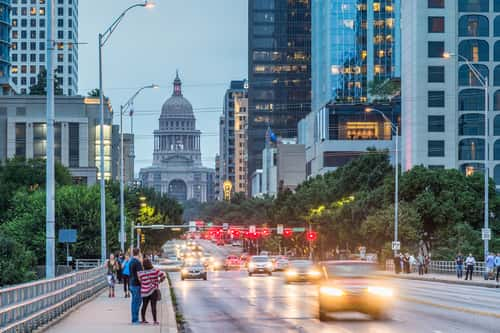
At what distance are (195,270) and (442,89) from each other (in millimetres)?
55766

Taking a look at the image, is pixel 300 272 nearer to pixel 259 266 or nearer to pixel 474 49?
pixel 259 266

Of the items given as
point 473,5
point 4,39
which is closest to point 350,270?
point 473,5

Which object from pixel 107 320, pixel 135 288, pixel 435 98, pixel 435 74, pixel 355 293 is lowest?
pixel 107 320

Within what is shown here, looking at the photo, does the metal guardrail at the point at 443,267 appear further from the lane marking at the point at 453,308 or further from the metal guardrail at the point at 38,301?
the metal guardrail at the point at 38,301

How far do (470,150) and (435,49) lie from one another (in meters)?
12.0

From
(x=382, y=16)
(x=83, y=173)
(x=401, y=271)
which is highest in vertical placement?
(x=382, y=16)

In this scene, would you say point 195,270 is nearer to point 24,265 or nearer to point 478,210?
point 24,265

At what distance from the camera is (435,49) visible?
11319 cm

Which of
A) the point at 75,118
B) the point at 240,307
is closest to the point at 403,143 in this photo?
the point at 75,118

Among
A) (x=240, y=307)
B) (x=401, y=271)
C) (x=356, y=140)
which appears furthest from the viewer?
(x=356, y=140)

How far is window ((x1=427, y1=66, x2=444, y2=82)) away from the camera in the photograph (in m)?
114

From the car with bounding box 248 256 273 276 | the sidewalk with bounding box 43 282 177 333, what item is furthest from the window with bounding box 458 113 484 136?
the sidewalk with bounding box 43 282 177 333

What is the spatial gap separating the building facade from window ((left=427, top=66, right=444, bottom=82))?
4789 cm

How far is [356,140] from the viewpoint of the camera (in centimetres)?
15500
